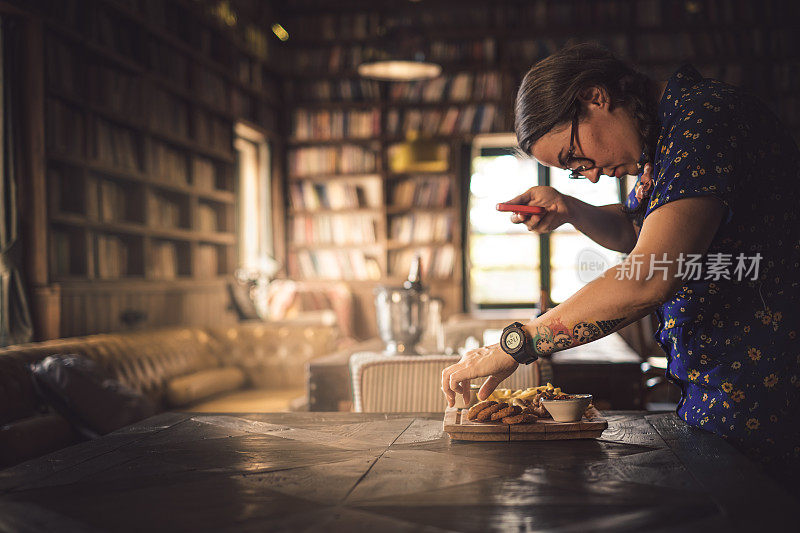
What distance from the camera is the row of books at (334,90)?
739 centimetres

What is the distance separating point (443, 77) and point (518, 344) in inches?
245

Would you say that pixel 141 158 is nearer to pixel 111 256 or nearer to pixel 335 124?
pixel 111 256

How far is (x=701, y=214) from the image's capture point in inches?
48.4

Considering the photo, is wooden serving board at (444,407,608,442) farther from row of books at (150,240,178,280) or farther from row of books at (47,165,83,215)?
row of books at (150,240,178,280)

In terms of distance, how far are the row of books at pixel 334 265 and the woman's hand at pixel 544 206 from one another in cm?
560

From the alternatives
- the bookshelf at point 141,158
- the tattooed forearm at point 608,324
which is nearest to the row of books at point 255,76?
the bookshelf at point 141,158

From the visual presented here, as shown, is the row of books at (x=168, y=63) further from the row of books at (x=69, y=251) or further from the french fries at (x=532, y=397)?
the french fries at (x=532, y=397)

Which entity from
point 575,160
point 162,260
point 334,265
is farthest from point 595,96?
point 334,265

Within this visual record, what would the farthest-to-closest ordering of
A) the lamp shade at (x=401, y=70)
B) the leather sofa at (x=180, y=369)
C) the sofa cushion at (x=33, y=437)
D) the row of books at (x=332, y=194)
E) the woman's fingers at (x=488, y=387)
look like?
the row of books at (x=332, y=194), the lamp shade at (x=401, y=70), the leather sofa at (x=180, y=369), the sofa cushion at (x=33, y=437), the woman's fingers at (x=488, y=387)

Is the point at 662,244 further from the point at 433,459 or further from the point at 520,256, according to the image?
the point at 520,256

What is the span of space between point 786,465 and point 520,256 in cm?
613

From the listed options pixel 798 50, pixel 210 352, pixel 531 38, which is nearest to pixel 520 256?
pixel 531 38

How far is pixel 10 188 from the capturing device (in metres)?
3.60

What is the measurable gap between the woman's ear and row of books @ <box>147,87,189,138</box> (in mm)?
3962
